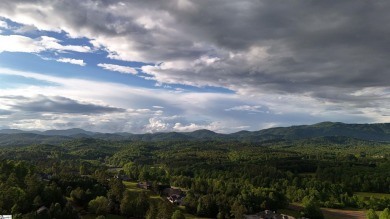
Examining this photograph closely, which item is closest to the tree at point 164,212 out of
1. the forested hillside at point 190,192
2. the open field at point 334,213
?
the forested hillside at point 190,192

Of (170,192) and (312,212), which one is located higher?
(170,192)

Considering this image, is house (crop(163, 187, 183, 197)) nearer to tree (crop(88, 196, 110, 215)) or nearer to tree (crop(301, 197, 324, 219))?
tree (crop(88, 196, 110, 215))

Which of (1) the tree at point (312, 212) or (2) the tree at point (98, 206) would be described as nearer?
(2) the tree at point (98, 206)

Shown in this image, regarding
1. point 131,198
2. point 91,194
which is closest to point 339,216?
point 131,198

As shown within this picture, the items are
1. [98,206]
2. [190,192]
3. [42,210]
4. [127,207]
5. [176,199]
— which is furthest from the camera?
[176,199]

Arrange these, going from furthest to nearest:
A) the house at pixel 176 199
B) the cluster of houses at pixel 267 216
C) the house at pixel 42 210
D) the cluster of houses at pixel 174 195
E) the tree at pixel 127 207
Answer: the cluster of houses at pixel 174 195 → the house at pixel 176 199 → the cluster of houses at pixel 267 216 → the tree at pixel 127 207 → the house at pixel 42 210

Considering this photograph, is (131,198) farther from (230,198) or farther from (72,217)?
(230,198)

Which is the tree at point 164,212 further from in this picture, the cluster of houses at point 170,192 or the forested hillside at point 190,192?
the cluster of houses at point 170,192

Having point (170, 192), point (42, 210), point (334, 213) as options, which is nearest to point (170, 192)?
point (170, 192)

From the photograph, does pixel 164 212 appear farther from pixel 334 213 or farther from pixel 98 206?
pixel 334 213

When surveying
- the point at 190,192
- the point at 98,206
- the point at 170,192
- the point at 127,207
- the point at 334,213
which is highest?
the point at 98,206

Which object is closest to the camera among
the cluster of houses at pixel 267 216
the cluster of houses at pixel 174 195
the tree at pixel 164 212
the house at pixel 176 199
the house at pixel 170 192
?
the tree at pixel 164 212
